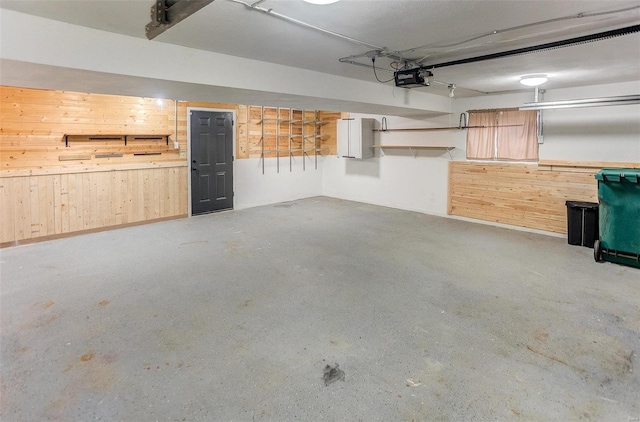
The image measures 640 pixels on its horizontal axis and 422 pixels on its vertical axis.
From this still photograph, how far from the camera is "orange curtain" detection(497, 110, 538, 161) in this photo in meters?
5.79

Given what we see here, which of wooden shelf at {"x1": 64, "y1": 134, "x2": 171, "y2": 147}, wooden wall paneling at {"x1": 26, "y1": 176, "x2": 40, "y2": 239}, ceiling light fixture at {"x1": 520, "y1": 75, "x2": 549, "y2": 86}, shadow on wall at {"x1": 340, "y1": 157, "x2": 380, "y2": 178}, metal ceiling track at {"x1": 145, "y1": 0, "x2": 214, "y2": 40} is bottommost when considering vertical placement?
wooden wall paneling at {"x1": 26, "y1": 176, "x2": 40, "y2": 239}

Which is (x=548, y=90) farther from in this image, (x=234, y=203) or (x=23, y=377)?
(x=23, y=377)

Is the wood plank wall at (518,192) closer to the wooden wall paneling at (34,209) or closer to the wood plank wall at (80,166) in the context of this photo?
the wood plank wall at (80,166)

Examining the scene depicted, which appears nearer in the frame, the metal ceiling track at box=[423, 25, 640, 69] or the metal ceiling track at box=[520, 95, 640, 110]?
the metal ceiling track at box=[423, 25, 640, 69]

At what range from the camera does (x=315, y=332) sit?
2.74 meters

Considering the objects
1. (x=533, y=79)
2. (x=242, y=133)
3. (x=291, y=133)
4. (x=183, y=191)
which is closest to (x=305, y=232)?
(x=183, y=191)

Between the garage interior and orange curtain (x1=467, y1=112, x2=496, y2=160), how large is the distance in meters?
0.09

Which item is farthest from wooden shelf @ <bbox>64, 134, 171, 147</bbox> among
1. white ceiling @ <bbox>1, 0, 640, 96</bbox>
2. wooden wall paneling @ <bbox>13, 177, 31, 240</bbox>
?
white ceiling @ <bbox>1, 0, 640, 96</bbox>

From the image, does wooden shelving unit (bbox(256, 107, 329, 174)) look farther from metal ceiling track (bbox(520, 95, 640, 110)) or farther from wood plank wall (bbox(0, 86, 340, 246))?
metal ceiling track (bbox(520, 95, 640, 110))

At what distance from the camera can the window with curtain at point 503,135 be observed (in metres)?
5.82

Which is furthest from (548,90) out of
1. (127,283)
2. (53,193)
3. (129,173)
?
(53,193)

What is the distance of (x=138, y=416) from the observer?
1.89 metres

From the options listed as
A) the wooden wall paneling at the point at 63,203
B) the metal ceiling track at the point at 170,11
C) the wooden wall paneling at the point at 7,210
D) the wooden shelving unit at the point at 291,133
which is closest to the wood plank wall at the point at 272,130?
the wooden shelving unit at the point at 291,133

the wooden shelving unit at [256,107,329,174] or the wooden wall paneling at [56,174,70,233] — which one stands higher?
the wooden shelving unit at [256,107,329,174]
